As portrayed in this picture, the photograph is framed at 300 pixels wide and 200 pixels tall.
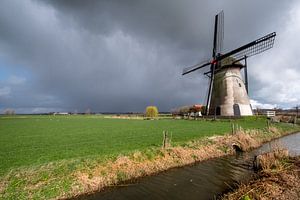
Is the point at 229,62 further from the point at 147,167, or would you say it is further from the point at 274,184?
the point at 274,184

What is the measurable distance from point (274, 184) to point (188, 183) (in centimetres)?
461

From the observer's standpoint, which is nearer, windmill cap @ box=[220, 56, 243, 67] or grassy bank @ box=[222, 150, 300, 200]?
grassy bank @ box=[222, 150, 300, 200]

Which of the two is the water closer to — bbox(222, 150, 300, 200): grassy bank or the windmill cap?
bbox(222, 150, 300, 200): grassy bank

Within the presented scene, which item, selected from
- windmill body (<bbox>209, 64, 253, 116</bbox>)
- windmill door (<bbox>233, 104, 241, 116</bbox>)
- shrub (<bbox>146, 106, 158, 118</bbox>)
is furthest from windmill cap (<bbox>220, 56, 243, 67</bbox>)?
shrub (<bbox>146, 106, 158, 118</bbox>)

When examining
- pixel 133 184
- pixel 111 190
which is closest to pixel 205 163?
pixel 133 184

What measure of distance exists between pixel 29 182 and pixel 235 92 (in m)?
45.2

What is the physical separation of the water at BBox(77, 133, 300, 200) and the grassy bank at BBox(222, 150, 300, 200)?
131cm

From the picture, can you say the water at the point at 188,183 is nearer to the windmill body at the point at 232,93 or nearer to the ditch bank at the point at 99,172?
the ditch bank at the point at 99,172

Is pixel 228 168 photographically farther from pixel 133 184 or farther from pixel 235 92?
pixel 235 92

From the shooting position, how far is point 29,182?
10766mm

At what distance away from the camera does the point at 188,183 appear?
41.2 ft

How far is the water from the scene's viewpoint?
1091 cm

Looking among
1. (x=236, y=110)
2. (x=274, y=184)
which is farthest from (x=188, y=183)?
(x=236, y=110)

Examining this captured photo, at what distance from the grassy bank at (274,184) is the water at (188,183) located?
51.4 inches
